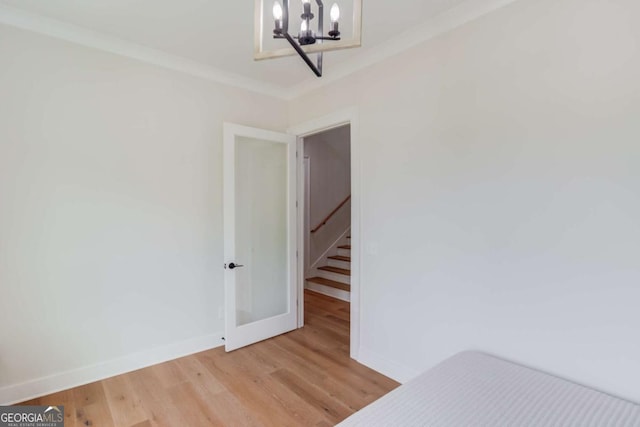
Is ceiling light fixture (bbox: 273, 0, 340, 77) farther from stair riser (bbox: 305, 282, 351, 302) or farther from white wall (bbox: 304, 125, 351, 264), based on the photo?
white wall (bbox: 304, 125, 351, 264)

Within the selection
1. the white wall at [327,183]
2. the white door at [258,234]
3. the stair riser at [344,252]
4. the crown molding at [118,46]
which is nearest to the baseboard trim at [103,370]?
the white door at [258,234]

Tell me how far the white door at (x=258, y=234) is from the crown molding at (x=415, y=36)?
0.88m

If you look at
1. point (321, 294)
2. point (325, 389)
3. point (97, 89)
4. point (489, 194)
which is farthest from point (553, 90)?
point (321, 294)

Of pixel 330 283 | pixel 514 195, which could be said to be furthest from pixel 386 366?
pixel 330 283

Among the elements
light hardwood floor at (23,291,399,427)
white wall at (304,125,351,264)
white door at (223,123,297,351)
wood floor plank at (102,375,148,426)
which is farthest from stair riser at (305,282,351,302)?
wood floor plank at (102,375,148,426)

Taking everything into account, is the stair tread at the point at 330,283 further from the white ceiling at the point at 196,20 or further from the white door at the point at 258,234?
the white ceiling at the point at 196,20

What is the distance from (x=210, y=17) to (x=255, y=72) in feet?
2.94

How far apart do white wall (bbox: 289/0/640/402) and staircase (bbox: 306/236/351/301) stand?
206 cm

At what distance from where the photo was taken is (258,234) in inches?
132

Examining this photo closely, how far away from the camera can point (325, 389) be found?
2.33m

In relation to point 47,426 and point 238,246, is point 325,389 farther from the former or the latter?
point 47,426

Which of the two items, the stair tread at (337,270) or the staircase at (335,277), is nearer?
the staircase at (335,277)

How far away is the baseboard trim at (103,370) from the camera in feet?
7.07

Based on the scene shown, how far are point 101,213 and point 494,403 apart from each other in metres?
2.86
